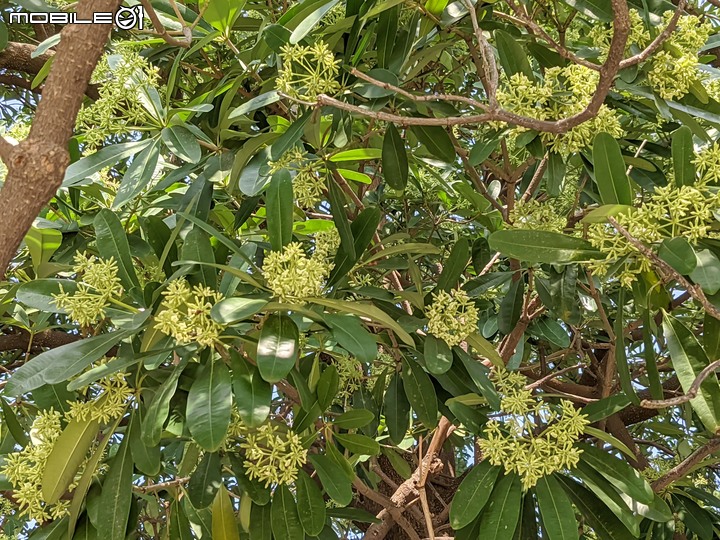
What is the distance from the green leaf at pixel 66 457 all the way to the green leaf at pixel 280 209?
475 millimetres

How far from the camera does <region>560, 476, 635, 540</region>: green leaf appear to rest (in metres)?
1.58

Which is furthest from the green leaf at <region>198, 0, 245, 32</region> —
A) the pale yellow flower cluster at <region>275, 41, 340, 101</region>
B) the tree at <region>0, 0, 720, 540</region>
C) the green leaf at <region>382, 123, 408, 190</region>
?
the green leaf at <region>382, 123, 408, 190</region>

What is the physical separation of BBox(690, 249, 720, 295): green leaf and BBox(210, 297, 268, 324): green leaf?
674 mm

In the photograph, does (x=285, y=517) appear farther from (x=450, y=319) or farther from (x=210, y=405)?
(x=450, y=319)

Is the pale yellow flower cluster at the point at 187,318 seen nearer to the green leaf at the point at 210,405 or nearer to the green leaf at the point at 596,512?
the green leaf at the point at 210,405

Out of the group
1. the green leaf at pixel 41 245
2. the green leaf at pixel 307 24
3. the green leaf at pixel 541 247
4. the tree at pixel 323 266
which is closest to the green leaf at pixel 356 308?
the tree at pixel 323 266

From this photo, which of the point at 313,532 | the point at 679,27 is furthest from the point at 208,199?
the point at 679,27

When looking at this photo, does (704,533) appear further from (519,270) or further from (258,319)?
(258,319)

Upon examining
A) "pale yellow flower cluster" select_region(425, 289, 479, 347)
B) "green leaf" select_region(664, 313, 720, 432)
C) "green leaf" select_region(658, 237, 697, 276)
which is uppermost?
"green leaf" select_region(658, 237, 697, 276)

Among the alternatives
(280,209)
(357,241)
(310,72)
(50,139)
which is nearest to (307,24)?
(310,72)

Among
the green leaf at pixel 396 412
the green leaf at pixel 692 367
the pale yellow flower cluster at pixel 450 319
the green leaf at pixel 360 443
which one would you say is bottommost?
the green leaf at pixel 396 412

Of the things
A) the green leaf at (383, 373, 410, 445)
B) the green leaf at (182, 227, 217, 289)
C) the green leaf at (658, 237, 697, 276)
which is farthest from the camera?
the green leaf at (383, 373, 410, 445)

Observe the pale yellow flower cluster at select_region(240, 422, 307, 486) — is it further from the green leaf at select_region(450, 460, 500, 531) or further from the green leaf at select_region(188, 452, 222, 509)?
the green leaf at select_region(450, 460, 500, 531)

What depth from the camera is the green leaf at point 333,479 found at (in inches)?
60.5
